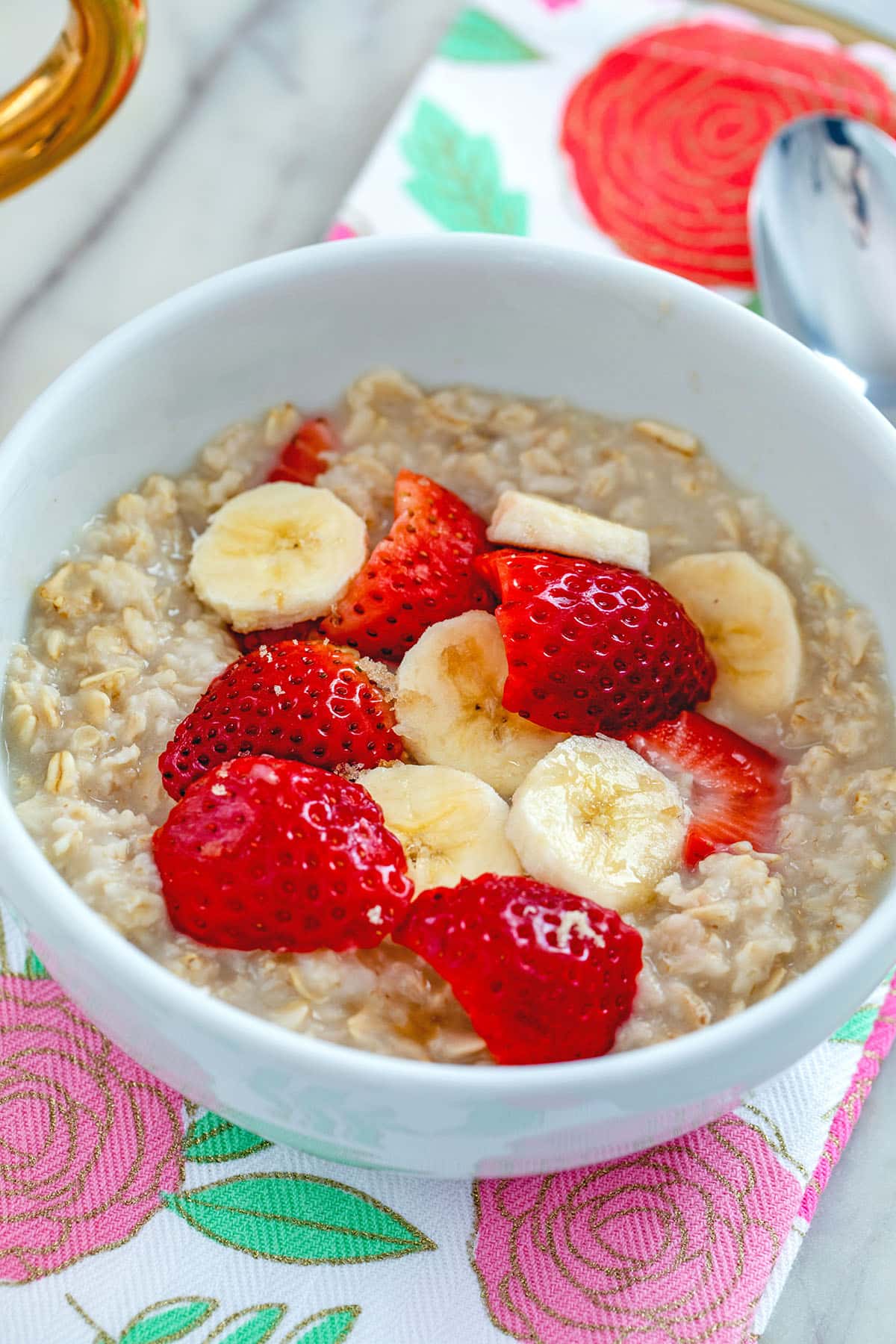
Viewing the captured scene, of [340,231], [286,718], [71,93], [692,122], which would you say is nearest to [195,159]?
[340,231]

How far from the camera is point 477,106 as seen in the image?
2.02 m

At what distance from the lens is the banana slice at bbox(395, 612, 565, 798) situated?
1362 mm

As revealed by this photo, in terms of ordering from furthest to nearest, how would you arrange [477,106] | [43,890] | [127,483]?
[477,106] → [127,483] → [43,890]

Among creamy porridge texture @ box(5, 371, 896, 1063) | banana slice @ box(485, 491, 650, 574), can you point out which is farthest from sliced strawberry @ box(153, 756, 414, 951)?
banana slice @ box(485, 491, 650, 574)

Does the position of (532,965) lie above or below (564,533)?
below

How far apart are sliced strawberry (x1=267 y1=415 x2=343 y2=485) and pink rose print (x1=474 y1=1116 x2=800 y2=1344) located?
706 mm

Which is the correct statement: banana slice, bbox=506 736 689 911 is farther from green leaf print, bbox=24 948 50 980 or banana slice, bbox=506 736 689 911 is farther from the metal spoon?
the metal spoon

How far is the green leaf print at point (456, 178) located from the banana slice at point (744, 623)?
2.19 ft

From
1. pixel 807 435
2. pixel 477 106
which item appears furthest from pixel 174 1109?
pixel 477 106

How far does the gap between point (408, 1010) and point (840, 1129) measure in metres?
0.41

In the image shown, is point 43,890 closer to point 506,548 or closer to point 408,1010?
point 408,1010

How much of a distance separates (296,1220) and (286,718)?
0.41 m

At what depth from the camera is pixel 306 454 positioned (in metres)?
1.54

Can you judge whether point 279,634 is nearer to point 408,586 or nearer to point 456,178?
point 408,586
